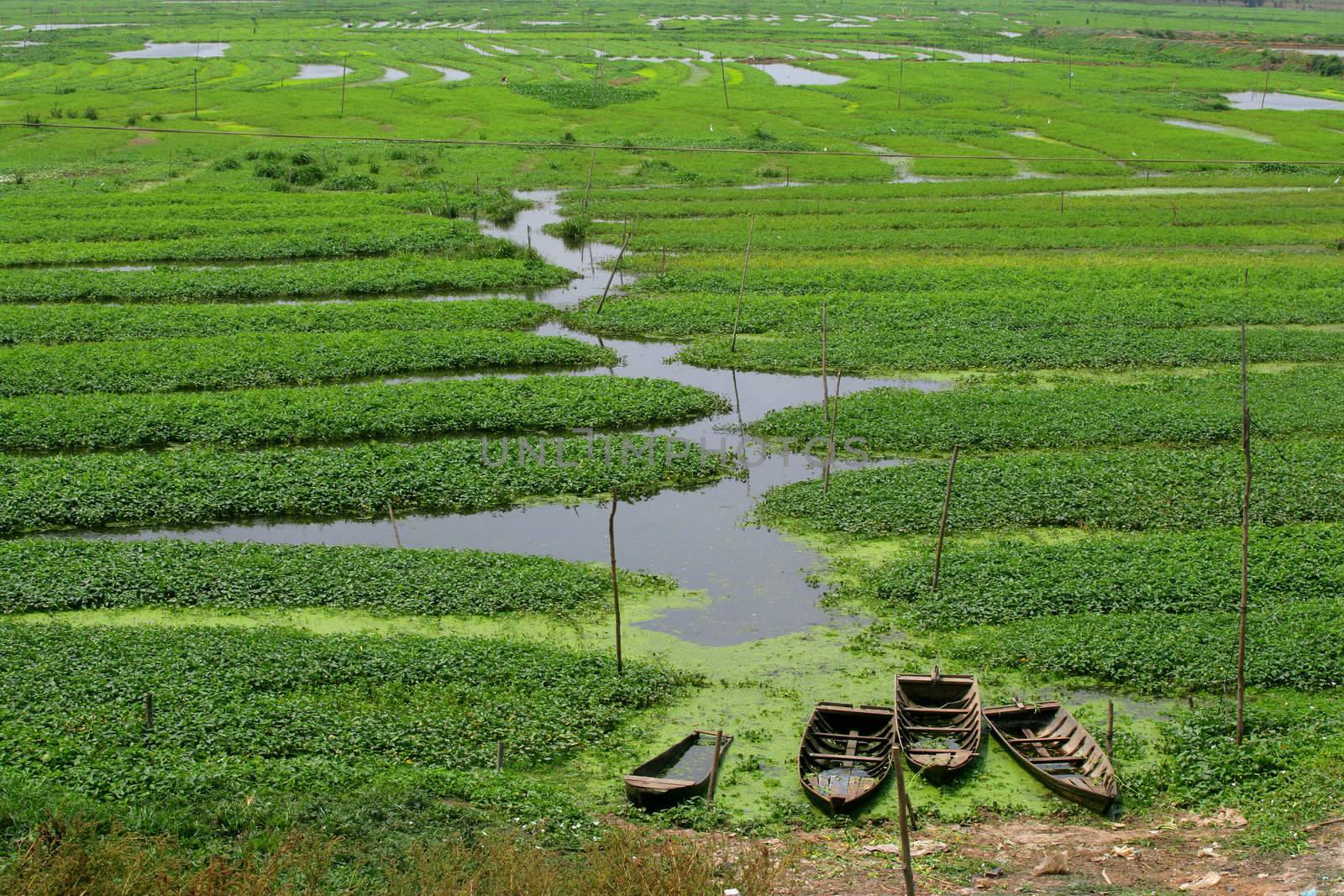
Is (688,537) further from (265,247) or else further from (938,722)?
(265,247)

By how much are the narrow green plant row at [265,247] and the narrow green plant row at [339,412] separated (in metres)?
13.0

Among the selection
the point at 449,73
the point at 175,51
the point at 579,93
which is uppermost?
the point at 175,51

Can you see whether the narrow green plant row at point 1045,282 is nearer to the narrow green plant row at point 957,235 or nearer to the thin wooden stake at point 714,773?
the narrow green plant row at point 957,235

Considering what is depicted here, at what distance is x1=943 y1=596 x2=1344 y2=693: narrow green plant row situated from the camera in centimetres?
1617

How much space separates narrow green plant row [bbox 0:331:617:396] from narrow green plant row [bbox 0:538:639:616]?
824cm

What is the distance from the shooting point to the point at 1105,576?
1864 cm

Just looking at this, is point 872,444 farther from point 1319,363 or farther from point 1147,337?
point 1319,363

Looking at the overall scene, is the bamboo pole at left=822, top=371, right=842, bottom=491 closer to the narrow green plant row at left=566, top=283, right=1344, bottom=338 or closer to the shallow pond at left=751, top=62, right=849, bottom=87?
the narrow green plant row at left=566, top=283, right=1344, bottom=338

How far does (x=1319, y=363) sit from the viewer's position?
29781mm

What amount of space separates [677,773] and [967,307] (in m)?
21.5

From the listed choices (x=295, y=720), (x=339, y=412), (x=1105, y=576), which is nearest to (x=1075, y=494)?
(x=1105, y=576)

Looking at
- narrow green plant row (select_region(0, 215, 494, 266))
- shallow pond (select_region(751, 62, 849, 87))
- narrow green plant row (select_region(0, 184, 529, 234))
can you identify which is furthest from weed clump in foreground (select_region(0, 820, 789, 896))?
shallow pond (select_region(751, 62, 849, 87))

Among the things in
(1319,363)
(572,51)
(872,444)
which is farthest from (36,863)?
(572,51)

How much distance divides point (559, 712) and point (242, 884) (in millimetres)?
4888
